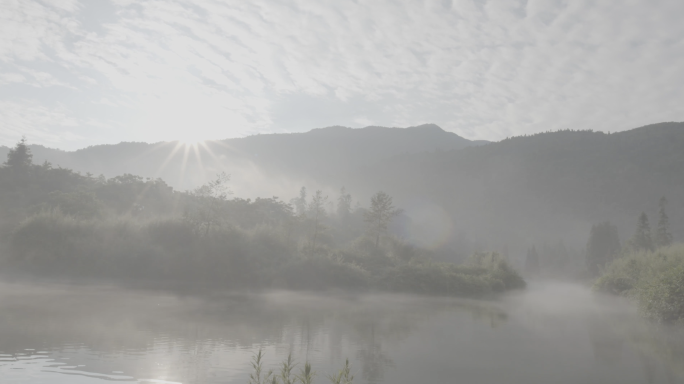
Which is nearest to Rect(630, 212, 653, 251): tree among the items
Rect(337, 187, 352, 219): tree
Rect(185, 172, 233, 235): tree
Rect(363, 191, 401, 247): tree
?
Rect(363, 191, 401, 247): tree

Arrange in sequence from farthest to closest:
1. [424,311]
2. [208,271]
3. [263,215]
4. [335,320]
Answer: [263,215] → [208,271] → [424,311] → [335,320]

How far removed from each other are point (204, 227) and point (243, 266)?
5681mm

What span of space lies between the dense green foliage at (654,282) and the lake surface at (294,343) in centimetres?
174

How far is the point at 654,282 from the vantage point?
2955 centimetres

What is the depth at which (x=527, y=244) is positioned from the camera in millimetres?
192625

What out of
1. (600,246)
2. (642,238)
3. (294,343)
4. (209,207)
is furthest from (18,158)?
(600,246)

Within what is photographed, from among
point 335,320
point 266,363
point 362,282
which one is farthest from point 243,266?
point 266,363

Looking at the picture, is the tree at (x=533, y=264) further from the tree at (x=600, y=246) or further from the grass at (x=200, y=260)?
the grass at (x=200, y=260)

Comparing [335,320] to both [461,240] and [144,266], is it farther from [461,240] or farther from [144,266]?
[461,240]

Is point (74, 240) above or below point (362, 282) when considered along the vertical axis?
above

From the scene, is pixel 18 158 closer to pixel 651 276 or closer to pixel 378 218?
pixel 378 218

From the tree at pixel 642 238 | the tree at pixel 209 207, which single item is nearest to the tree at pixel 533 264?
the tree at pixel 642 238

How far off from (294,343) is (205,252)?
2998 centimetres

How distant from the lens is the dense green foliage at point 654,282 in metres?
26.3
